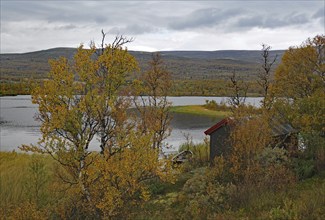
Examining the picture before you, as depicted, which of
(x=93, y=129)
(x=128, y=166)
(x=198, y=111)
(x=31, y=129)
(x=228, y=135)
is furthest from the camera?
(x=198, y=111)

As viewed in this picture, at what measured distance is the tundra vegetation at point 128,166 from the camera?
39.8 feet

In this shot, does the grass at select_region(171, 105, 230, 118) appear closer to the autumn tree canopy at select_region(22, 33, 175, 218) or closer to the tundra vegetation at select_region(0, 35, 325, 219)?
the tundra vegetation at select_region(0, 35, 325, 219)

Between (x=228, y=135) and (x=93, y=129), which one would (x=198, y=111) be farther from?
(x=93, y=129)

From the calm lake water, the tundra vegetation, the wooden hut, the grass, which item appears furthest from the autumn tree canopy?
the grass

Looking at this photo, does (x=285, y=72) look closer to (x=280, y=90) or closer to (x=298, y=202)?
(x=280, y=90)

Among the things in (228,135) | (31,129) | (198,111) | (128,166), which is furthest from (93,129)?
(198,111)

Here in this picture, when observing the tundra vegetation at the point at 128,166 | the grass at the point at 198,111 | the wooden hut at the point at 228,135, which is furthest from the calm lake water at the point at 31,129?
the tundra vegetation at the point at 128,166

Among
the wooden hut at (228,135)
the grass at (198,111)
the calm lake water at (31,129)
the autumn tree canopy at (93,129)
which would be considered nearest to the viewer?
the autumn tree canopy at (93,129)

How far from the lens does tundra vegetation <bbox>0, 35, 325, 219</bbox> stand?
12117 millimetres

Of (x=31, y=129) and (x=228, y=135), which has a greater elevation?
(x=228, y=135)

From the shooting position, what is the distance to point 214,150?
67.4 feet

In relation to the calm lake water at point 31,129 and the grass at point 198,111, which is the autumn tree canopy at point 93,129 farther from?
the grass at point 198,111

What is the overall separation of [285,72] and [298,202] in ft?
53.6

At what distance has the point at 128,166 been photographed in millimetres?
11492
